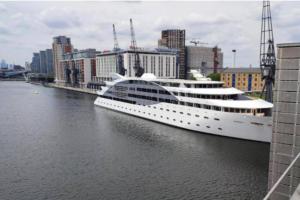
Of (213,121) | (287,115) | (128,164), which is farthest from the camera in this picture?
(213,121)

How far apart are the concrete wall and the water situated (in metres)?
11.1

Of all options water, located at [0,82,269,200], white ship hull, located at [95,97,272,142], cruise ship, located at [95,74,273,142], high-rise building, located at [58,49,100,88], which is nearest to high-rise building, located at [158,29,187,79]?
high-rise building, located at [58,49,100,88]

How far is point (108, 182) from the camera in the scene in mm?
21828

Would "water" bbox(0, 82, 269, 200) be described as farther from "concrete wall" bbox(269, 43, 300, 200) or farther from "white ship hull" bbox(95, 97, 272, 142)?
"concrete wall" bbox(269, 43, 300, 200)

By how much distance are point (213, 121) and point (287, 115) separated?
85.6 ft

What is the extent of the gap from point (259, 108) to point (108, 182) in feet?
72.4

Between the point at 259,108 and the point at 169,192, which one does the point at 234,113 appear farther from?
the point at 169,192

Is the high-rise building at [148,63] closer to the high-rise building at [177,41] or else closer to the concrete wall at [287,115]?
the high-rise building at [177,41]

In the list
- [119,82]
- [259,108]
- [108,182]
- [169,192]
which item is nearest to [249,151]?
[259,108]

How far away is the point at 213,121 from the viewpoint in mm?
34781

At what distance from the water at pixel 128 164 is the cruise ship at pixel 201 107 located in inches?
60.7

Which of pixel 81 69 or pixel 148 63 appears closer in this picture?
pixel 148 63

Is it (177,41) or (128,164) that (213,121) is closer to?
(128,164)

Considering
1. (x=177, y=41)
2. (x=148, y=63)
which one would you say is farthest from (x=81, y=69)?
(x=177, y=41)
